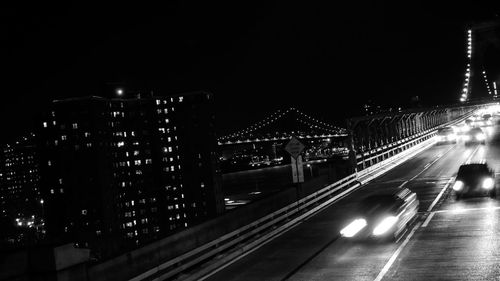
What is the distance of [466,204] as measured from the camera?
23.1m

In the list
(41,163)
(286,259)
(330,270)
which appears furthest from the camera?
(41,163)

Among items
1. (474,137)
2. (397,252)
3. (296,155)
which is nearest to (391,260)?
(397,252)

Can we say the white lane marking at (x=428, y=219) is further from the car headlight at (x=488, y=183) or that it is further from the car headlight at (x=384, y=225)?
the car headlight at (x=488, y=183)

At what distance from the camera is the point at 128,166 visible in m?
173

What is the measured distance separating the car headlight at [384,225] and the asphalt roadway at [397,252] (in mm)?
324

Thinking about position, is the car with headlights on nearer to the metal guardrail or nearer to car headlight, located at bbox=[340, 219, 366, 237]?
the metal guardrail

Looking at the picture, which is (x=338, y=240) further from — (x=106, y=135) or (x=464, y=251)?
(x=106, y=135)

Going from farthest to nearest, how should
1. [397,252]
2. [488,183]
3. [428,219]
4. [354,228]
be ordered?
[488,183]
[428,219]
[354,228]
[397,252]

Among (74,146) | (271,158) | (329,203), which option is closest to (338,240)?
(329,203)

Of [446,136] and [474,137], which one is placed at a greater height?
[446,136]

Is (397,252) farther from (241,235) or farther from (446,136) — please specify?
(446,136)

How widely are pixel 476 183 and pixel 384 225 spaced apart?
8.94 metres

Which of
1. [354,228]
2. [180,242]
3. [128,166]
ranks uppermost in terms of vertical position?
[180,242]

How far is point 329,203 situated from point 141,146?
157 meters
